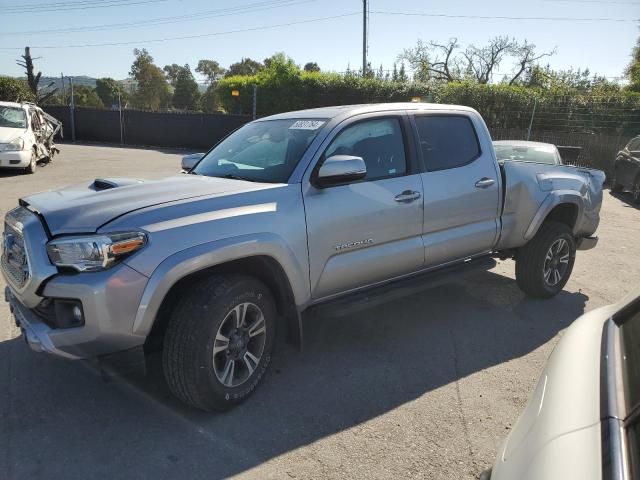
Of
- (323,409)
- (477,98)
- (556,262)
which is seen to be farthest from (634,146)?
(323,409)

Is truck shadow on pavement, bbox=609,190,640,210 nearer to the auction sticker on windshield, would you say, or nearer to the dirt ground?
the dirt ground

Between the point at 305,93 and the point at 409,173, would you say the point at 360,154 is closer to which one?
the point at 409,173

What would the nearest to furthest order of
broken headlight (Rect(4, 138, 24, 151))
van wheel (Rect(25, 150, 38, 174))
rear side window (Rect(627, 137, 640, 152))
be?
broken headlight (Rect(4, 138, 24, 151)) < van wheel (Rect(25, 150, 38, 174)) < rear side window (Rect(627, 137, 640, 152))

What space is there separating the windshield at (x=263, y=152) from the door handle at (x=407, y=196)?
796 mm

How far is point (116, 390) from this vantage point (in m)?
3.46

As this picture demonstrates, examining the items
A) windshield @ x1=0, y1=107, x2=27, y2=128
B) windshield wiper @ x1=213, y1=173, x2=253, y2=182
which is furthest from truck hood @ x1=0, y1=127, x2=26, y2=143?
windshield wiper @ x1=213, y1=173, x2=253, y2=182

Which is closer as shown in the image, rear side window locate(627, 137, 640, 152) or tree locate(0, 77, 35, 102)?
rear side window locate(627, 137, 640, 152)

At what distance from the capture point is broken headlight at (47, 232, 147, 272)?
2.74m

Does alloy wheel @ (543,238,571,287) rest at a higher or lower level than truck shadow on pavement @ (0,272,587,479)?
higher

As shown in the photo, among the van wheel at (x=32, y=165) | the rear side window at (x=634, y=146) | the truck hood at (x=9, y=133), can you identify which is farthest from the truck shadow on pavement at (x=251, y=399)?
the rear side window at (x=634, y=146)

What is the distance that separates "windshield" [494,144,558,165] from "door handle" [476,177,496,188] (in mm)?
2962

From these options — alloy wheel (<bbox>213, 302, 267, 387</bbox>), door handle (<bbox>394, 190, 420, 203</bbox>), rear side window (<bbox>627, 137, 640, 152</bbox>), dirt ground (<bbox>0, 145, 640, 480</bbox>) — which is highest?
rear side window (<bbox>627, 137, 640, 152</bbox>)

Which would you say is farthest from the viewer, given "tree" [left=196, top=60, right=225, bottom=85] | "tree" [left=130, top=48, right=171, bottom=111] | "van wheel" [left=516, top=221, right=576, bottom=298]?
"tree" [left=196, top=60, right=225, bottom=85]

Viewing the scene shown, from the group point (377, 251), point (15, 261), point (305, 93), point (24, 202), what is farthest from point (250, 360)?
point (305, 93)
